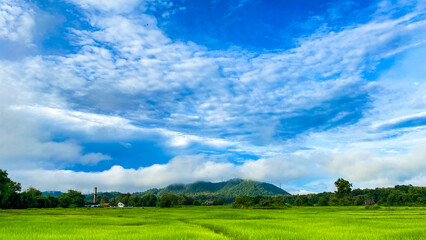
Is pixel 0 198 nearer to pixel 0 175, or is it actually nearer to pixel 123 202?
pixel 0 175

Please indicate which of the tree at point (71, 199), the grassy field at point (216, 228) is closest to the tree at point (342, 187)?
the grassy field at point (216, 228)

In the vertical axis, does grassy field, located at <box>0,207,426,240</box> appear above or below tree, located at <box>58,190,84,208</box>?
above

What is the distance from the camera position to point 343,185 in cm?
8269

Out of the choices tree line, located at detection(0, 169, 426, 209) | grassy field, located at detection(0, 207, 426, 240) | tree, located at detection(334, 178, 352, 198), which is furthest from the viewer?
tree, located at detection(334, 178, 352, 198)

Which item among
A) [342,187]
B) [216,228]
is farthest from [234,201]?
[216,228]

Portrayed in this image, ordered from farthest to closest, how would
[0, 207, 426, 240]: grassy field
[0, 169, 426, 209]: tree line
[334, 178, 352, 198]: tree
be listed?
[334, 178, 352, 198]: tree
[0, 169, 426, 209]: tree line
[0, 207, 426, 240]: grassy field

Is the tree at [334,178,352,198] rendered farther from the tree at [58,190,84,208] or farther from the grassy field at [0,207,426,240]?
the tree at [58,190,84,208]

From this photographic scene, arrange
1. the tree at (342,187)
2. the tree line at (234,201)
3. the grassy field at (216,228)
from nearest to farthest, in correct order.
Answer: the grassy field at (216,228), the tree line at (234,201), the tree at (342,187)

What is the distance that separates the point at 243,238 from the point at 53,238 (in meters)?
9.08

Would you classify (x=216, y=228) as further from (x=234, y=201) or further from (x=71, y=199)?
(x=71, y=199)

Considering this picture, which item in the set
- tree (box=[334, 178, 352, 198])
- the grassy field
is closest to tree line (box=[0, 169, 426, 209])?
tree (box=[334, 178, 352, 198])

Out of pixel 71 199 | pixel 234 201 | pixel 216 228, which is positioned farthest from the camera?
pixel 71 199

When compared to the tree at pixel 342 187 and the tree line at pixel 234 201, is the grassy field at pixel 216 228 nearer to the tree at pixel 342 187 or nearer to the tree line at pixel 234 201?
the tree line at pixel 234 201

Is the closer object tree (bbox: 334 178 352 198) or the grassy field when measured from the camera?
the grassy field
